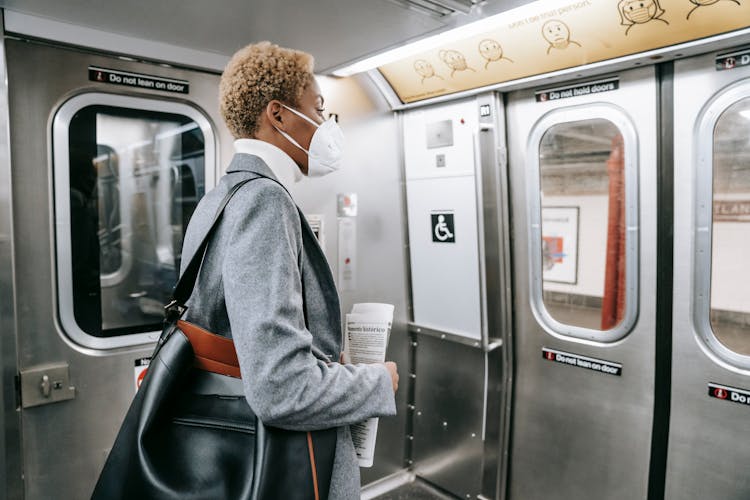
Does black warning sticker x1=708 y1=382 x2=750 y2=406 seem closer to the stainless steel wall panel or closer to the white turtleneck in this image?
the stainless steel wall panel

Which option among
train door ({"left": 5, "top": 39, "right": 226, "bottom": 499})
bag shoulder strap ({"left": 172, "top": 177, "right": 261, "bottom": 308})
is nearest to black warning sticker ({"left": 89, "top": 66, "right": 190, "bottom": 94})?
train door ({"left": 5, "top": 39, "right": 226, "bottom": 499})

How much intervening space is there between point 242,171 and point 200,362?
541mm

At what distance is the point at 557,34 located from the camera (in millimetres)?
2615

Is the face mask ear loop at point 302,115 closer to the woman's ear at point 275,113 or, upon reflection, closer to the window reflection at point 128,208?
the woman's ear at point 275,113

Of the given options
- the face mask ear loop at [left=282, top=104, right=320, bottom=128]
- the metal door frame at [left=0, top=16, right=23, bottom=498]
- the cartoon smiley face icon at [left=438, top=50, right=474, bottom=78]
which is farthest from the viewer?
the cartoon smiley face icon at [left=438, top=50, right=474, bottom=78]

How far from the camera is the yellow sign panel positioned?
7.17 ft

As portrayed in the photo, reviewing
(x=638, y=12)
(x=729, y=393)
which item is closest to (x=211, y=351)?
(x=638, y=12)

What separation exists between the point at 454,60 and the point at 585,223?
1229mm

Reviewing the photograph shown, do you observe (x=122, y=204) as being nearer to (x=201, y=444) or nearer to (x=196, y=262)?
(x=196, y=262)

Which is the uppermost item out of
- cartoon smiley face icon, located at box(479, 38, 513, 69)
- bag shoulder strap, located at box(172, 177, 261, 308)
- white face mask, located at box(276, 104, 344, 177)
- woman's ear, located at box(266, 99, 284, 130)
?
cartoon smiley face icon, located at box(479, 38, 513, 69)

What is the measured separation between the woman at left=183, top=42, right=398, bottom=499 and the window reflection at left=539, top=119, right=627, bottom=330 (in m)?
1.77

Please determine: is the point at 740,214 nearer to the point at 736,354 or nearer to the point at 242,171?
the point at 736,354

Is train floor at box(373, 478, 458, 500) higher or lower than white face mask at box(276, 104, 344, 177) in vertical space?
lower

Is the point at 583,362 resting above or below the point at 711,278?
below
